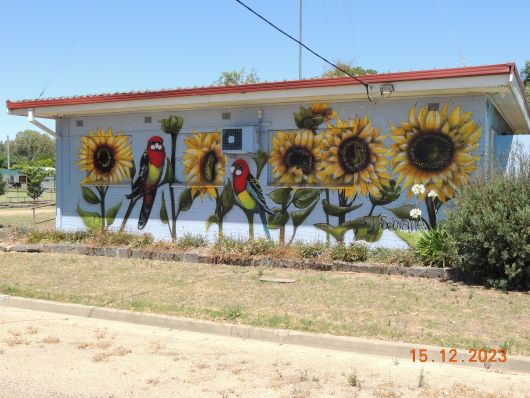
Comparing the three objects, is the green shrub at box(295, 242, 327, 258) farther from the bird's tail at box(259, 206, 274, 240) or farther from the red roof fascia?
the red roof fascia

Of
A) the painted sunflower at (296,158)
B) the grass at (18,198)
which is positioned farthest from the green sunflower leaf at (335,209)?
the grass at (18,198)

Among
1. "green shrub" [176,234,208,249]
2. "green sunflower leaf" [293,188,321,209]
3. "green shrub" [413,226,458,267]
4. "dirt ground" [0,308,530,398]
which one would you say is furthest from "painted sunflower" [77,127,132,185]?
"dirt ground" [0,308,530,398]

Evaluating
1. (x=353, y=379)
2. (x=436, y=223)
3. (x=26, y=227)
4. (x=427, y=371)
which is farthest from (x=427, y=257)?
(x=26, y=227)

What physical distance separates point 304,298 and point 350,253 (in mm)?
2588

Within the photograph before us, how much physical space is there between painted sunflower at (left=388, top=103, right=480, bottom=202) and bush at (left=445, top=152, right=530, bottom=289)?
1569 mm

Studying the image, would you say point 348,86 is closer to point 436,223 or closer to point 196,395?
point 436,223

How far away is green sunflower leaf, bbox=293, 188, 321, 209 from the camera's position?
487 inches

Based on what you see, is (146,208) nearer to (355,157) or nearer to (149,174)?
(149,174)

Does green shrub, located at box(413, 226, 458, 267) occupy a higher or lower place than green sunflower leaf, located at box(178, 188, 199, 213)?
lower

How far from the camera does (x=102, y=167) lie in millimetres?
14992

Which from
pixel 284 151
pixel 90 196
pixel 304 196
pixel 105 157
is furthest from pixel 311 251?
pixel 90 196

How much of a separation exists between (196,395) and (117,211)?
10.4m

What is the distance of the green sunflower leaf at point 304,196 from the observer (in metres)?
12.4

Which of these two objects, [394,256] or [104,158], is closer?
[394,256]
